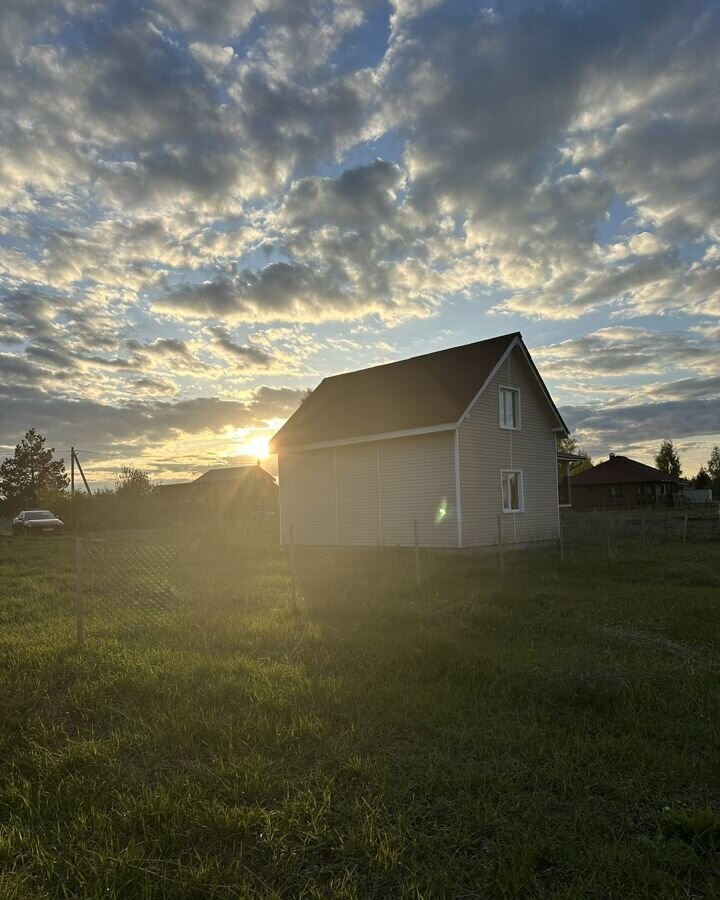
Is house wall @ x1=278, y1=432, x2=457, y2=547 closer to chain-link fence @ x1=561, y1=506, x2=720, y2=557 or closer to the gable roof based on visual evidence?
the gable roof

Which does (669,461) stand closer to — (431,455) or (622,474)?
(622,474)

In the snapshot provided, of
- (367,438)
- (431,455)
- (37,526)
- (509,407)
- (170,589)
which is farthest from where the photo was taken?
(37,526)

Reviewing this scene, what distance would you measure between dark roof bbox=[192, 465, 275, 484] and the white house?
40289 millimetres

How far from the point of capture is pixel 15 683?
6.02 metres

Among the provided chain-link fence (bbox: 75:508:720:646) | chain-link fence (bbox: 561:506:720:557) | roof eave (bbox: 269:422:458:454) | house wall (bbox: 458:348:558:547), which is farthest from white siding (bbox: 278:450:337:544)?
chain-link fence (bbox: 561:506:720:557)

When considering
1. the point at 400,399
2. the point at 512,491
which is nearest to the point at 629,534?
the point at 512,491

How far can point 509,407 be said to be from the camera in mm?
21359

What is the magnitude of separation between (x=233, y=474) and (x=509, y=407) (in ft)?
154

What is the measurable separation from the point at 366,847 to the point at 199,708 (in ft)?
8.23

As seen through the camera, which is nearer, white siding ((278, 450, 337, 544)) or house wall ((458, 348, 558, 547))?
house wall ((458, 348, 558, 547))

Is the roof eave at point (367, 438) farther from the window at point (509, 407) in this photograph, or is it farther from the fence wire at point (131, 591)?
the fence wire at point (131, 591)

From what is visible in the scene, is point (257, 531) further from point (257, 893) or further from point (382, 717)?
point (257, 893)

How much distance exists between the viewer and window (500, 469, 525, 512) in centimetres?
2065

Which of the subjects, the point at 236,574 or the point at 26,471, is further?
the point at 26,471
